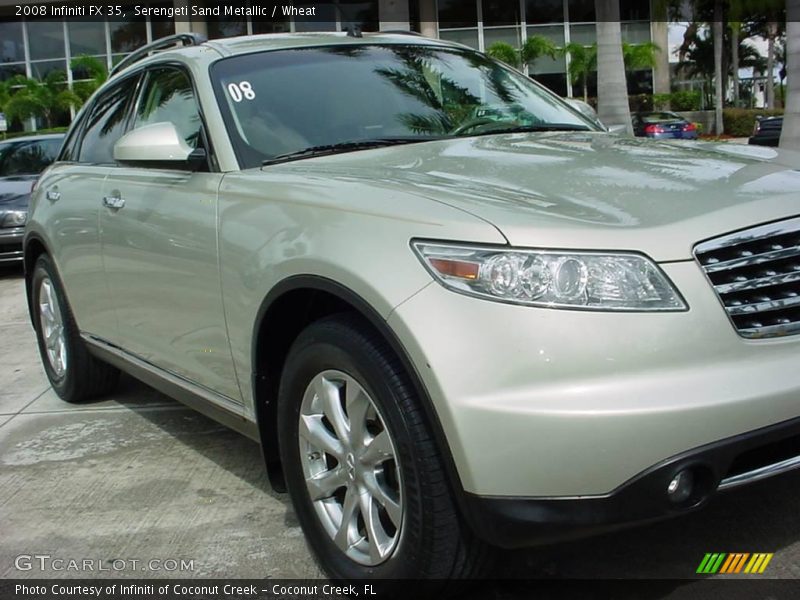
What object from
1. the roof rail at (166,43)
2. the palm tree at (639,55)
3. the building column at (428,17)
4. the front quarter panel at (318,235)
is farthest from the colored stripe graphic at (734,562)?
the palm tree at (639,55)

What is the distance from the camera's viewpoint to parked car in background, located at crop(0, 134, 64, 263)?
414 inches

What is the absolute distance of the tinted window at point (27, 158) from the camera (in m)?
12.1

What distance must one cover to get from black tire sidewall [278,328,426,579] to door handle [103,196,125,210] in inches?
59.7

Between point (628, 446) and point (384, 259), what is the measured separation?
0.79 meters

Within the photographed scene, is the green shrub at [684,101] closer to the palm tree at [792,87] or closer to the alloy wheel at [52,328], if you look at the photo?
the palm tree at [792,87]

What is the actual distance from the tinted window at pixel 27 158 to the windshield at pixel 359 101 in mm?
9126

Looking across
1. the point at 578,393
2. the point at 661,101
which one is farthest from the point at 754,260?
the point at 661,101

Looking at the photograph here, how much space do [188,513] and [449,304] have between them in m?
1.84

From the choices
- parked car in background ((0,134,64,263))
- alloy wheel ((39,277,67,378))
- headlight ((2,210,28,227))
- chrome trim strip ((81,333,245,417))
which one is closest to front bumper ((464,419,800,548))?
chrome trim strip ((81,333,245,417))

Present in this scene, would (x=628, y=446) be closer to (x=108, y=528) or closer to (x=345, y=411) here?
(x=345, y=411)

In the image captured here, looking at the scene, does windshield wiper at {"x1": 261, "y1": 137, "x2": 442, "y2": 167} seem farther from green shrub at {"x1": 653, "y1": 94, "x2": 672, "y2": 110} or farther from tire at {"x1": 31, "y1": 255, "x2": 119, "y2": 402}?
green shrub at {"x1": 653, "y1": 94, "x2": 672, "y2": 110}

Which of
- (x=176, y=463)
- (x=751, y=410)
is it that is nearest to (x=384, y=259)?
(x=751, y=410)

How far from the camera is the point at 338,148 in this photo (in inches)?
138

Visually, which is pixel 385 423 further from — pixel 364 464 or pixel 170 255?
pixel 170 255
